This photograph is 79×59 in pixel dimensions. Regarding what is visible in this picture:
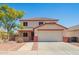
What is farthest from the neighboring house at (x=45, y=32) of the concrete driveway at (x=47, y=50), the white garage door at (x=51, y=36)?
the concrete driveway at (x=47, y=50)

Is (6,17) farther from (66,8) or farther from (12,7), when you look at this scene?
(66,8)

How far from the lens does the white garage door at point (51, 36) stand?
117ft

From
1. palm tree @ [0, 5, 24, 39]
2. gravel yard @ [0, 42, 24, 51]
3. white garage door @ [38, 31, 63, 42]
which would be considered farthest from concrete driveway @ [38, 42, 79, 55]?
palm tree @ [0, 5, 24, 39]

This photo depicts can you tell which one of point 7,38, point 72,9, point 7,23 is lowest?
point 7,38

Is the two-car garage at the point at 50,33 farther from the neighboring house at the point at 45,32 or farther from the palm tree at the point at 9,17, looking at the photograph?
the palm tree at the point at 9,17

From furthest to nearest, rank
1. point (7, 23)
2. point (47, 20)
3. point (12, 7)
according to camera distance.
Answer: point (47, 20)
point (7, 23)
point (12, 7)


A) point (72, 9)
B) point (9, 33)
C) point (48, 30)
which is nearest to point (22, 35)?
point (9, 33)

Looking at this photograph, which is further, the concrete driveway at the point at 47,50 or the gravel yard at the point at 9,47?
the gravel yard at the point at 9,47

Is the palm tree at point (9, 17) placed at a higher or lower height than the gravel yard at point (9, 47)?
higher

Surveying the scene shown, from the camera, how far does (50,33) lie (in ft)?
118

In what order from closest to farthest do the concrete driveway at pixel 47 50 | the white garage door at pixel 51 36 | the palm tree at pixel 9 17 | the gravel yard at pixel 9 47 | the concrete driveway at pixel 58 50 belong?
the concrete driveway at pixel 47 50, the concrete driveway at pixel 58 50, the gravel yard at pixel 9 47, the palm tree at pixel 9 17, the white garage door at pixel 51 36

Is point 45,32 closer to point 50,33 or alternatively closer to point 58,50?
point 50,33

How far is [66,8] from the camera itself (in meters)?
35.3

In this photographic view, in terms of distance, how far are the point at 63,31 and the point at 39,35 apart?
4167 mm
